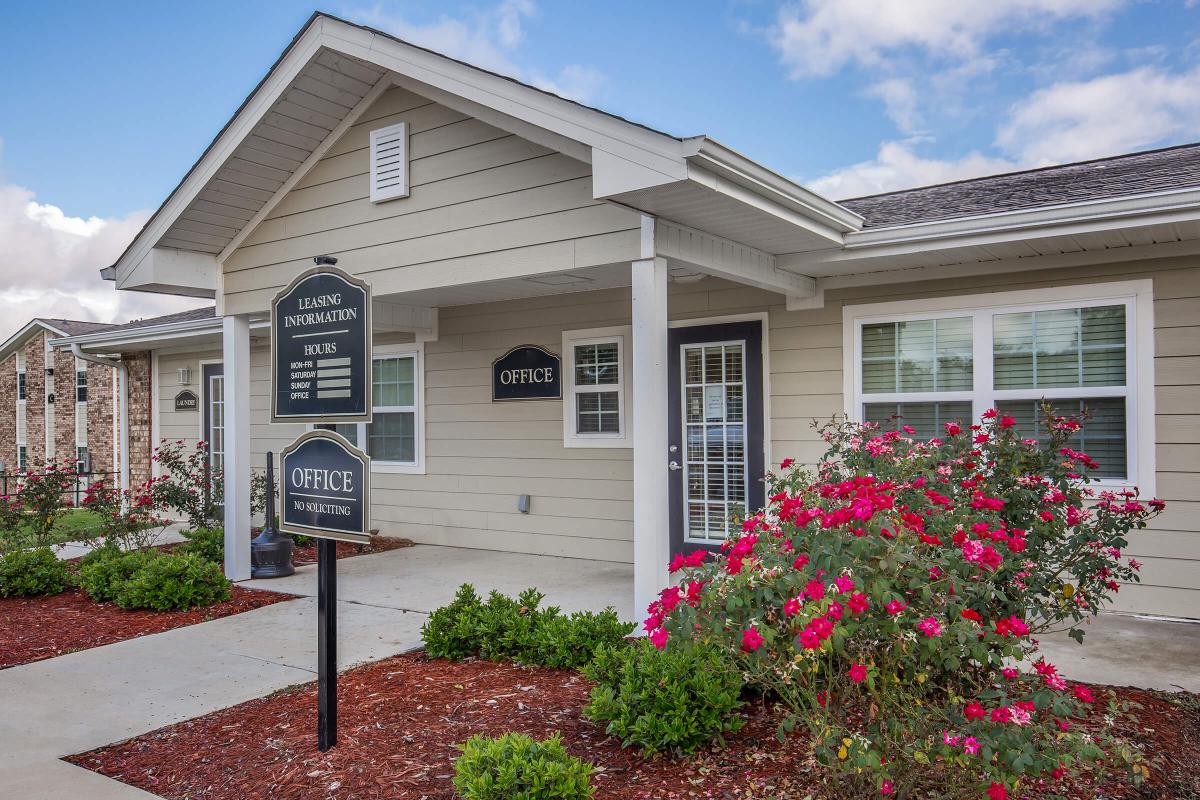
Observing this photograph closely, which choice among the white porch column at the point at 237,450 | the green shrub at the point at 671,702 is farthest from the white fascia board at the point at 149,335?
the green shrub at the point at 671,702

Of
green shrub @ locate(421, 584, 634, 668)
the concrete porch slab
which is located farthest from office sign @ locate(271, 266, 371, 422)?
the concrete porch slab

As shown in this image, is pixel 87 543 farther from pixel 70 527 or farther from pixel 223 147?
pixel 223 147

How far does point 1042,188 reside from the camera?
5844 mm

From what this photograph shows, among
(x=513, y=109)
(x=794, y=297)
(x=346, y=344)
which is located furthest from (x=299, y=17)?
(x=794, y=297)

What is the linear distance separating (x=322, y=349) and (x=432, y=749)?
5.63 ft

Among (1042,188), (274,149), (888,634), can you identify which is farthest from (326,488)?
(1042,188)

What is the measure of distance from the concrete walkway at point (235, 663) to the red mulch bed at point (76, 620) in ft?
0.65

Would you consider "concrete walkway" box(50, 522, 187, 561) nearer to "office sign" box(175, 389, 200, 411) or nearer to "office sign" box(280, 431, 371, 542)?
"office sign" box(175, 389, 200, 411)

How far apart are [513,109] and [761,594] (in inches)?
137

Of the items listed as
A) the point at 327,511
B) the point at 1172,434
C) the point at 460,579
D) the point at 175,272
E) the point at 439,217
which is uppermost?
the point at 439,217

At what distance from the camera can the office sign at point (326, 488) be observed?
3287 millimetres

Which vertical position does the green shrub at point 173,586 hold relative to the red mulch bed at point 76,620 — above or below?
above

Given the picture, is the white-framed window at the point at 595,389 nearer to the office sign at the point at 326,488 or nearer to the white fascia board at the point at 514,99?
the white fascia board at the point at 514,99

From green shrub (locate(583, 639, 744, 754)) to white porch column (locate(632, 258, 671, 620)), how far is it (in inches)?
52.6
